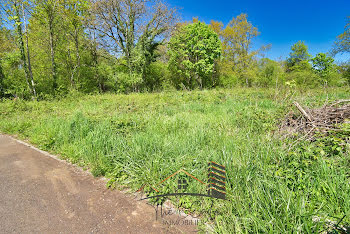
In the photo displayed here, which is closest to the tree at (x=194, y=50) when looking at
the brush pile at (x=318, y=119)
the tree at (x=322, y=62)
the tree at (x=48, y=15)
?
the tree at (x=48, y=15)

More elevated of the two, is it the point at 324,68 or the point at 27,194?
the point at 324,68

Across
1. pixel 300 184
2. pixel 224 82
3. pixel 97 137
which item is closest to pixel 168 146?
pixel 97 137

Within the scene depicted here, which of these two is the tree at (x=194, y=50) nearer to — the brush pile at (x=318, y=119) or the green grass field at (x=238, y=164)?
the green grass field at (x=238, y=164)

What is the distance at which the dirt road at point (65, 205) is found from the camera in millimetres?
1825

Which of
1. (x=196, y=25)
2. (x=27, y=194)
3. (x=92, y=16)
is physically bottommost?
(x=27, y=194)

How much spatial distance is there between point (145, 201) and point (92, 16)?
1943cm

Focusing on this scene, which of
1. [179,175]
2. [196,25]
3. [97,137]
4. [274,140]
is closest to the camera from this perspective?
[179,175]

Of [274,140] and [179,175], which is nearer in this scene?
[179,175]

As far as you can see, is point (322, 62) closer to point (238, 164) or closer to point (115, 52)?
point (115, 52)

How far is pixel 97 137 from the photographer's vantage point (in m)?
3.59

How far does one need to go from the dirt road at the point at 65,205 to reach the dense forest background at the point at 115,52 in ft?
31.6

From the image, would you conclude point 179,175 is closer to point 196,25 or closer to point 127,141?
point 127,141

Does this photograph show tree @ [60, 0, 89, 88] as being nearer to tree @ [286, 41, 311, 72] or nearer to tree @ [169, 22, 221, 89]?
tree @ [169, 22, 221, 89]

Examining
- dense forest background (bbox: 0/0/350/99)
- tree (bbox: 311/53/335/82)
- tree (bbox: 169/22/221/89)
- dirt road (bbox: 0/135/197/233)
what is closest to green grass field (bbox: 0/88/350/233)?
dirt road (bbox: 0/135/197/233)
